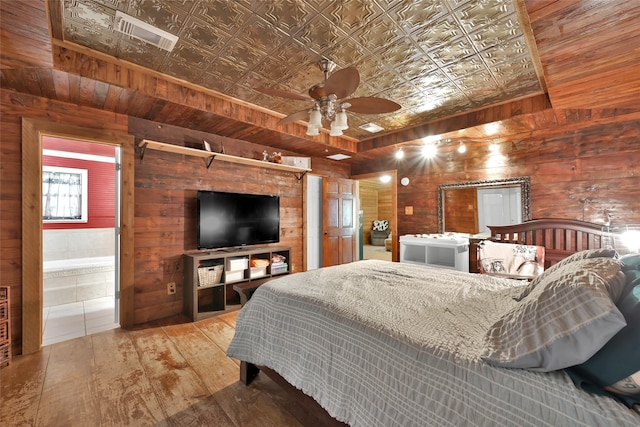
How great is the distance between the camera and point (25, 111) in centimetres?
247

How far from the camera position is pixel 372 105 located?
2.15 meters

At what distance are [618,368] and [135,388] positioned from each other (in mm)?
2556

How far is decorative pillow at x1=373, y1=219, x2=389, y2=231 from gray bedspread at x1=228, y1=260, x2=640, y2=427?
7838 mm

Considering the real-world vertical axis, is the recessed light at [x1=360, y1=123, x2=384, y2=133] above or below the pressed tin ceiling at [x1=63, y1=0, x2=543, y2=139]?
below

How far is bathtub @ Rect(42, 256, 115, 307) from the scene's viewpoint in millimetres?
3697

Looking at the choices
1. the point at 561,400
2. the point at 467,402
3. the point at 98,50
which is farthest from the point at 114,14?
the point at 561,400

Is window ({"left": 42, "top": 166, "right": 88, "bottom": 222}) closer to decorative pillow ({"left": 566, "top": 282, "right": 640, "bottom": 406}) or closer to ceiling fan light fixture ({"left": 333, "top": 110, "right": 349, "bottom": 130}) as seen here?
ceiling fan light fixture ({"left": 333, "top": 110, "right": 349, "bottom": 130})

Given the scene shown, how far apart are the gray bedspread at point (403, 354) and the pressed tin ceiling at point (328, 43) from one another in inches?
71.0

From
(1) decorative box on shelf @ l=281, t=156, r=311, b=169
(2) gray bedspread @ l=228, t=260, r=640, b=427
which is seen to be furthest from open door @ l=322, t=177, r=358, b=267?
(2) gray bedspread @ l=228, t=260, r=640, b=427

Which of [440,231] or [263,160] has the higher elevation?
[263,160]

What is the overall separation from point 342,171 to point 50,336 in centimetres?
471

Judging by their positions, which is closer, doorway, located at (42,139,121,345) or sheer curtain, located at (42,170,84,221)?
doorway, located at (42,139,121,345)

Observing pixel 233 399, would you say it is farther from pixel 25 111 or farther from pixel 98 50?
pixel 25 111

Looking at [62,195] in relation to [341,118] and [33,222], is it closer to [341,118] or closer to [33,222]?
[33,222]
